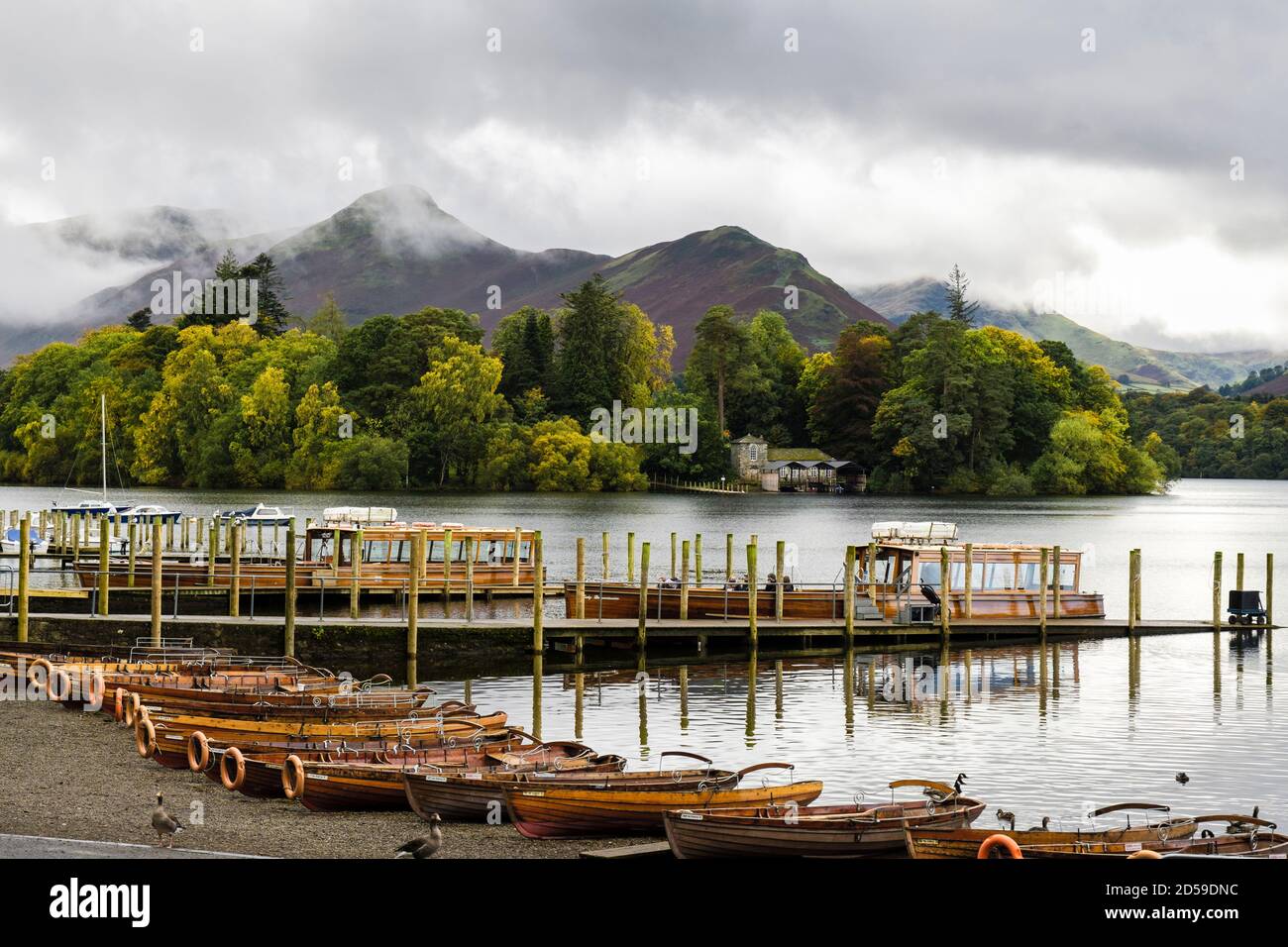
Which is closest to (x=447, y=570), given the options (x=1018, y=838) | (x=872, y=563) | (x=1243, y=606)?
(x=872, y=563)

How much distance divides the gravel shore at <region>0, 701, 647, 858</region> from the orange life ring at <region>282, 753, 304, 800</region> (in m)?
0.22

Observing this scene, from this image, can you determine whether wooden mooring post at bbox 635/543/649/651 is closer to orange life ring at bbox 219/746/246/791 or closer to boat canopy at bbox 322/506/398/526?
boat canopy at bbox 322/506/398/526

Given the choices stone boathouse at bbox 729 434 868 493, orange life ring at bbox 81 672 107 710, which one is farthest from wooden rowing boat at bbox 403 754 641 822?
stone boathouse at bbox 729 434 868 493

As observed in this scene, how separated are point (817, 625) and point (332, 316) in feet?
544

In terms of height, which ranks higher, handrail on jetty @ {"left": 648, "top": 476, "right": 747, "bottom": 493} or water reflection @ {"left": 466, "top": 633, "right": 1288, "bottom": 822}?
handrail on jetty @ {"left": 648, "top": 476, "right": 747, "bottom": 493}

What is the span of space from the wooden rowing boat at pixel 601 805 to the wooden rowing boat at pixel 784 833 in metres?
1.12

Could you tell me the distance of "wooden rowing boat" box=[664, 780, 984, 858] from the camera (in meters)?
17.9

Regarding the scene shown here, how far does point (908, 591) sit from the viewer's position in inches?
1738

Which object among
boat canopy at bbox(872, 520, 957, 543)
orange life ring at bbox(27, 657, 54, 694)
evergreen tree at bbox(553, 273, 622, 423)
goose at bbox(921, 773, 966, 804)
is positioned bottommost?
goose at bbox(921, 773, 966, 804)

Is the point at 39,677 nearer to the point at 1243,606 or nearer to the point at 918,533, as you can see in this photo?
the point at 918,533

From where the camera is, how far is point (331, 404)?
142 meters

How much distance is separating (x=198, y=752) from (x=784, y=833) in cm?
976
